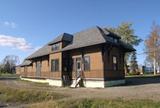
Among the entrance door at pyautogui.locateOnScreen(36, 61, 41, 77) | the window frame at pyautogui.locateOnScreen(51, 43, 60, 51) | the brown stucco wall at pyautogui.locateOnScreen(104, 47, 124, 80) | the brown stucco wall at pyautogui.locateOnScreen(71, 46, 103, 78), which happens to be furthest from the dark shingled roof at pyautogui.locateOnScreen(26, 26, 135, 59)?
the entrance door at pyautogui.locateOnScreen(36, 61, 41, 77)

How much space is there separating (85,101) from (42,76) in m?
23.3

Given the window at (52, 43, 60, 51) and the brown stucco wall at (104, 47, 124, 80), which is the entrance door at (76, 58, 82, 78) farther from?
the window at (52, 43, 60, 51)

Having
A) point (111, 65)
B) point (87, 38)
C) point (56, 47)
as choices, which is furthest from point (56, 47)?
point (111, 65)

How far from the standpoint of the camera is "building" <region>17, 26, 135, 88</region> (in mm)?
24562

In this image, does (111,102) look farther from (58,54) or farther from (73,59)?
(58,54)

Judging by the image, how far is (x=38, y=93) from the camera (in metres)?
19.6

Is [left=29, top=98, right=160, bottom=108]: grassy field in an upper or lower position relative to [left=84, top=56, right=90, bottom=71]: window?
lower

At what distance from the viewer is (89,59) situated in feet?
85.2

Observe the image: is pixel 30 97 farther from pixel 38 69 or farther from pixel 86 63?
pixel 38 69

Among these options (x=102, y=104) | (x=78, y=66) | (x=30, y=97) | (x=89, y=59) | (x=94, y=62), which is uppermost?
(x=89, y=59)

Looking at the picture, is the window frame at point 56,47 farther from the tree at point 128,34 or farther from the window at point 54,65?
the tree at point 128,34

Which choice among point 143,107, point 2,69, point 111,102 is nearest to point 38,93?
point 111,102

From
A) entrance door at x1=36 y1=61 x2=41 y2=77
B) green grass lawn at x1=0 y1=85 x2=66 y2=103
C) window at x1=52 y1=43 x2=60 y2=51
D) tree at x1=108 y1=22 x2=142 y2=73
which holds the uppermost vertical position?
tree at x1=108 y1=22 x2=142 y2=73

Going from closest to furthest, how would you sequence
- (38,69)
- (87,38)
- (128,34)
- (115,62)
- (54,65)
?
(115,62), (87,38), (54,65), (38,69), (128,34)
